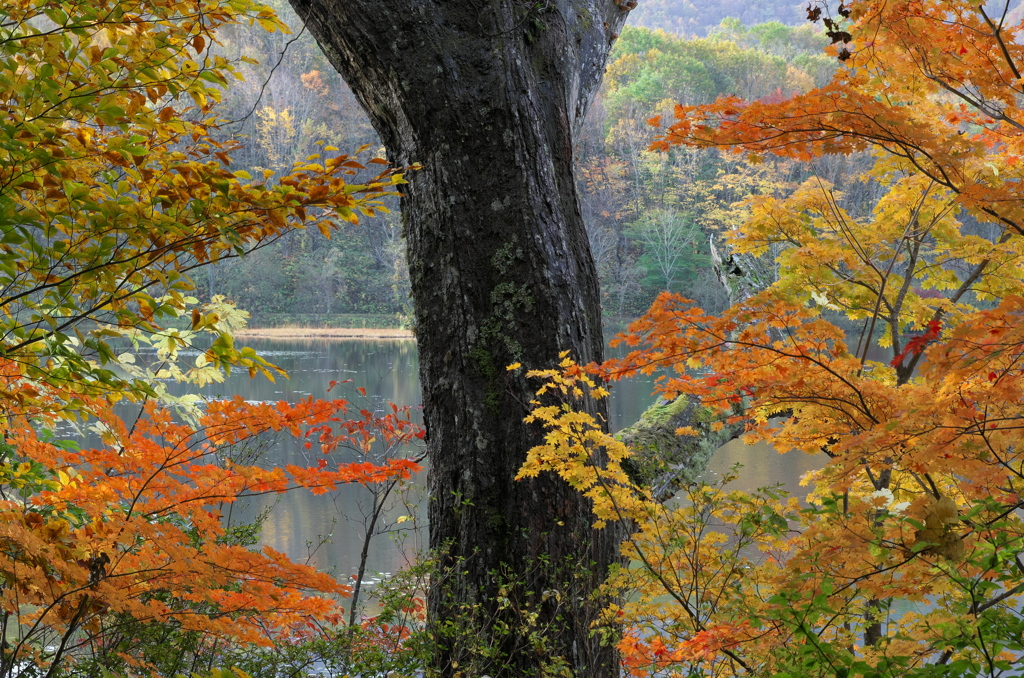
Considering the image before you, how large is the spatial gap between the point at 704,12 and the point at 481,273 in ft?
221

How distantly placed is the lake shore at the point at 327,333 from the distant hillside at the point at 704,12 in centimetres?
3962

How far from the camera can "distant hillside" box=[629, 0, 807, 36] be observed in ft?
187

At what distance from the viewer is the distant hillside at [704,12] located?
57.1m

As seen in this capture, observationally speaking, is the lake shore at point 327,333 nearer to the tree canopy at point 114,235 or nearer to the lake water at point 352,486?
the lake water at point 352,486

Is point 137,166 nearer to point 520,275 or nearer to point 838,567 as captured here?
point 520,275

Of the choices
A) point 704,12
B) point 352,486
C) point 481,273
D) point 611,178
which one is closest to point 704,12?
point 704,12

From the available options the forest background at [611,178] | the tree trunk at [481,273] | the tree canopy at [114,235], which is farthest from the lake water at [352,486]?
the forest background at [611,178]

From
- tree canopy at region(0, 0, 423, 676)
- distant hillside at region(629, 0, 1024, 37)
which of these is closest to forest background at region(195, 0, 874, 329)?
tree canopy at region(0, 0, 423, 676)

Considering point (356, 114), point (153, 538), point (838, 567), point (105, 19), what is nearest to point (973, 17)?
point (838, 567)

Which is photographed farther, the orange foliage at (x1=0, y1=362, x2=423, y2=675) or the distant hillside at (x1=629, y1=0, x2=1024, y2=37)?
the distant hillside at (x1=629, y1=0, x2=1024, y2=37)

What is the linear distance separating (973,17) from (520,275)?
176 centimetres

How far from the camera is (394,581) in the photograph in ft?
7.36

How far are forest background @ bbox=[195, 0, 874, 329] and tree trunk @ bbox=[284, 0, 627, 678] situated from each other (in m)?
21.3

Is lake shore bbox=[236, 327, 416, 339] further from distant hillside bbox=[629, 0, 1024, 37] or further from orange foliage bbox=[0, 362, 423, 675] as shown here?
distant hillside bbox=[629, 0, 1024, 37]
